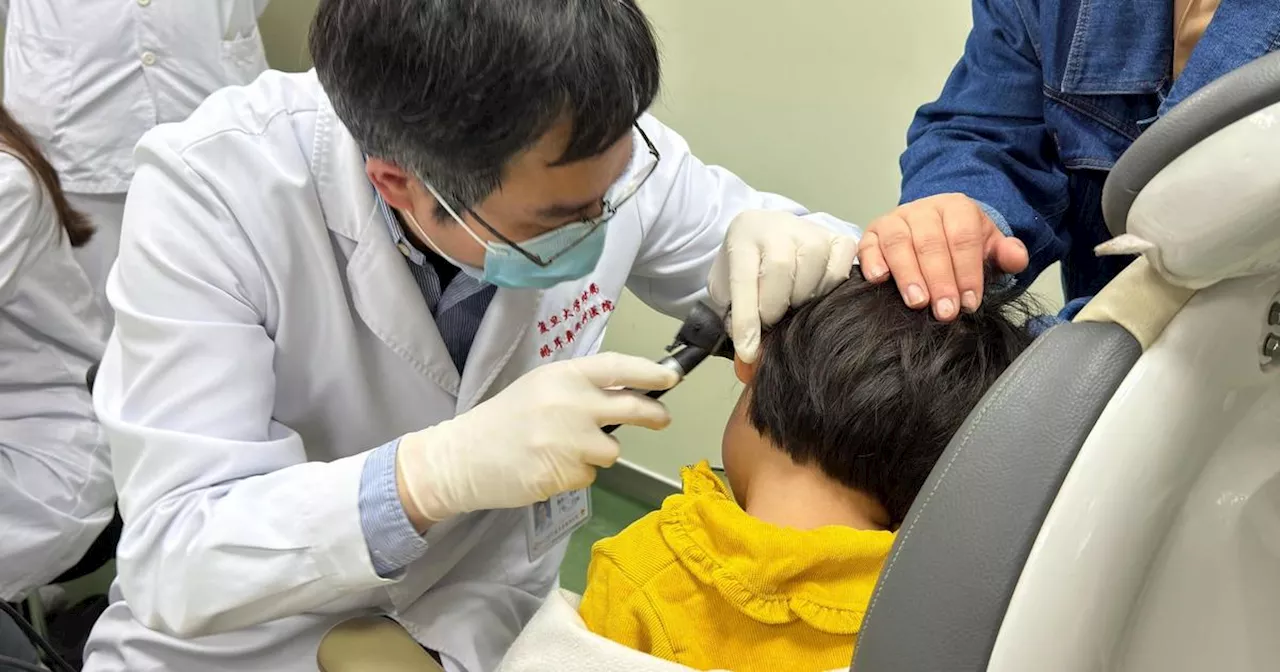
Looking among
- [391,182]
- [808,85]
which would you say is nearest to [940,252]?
[391,182]

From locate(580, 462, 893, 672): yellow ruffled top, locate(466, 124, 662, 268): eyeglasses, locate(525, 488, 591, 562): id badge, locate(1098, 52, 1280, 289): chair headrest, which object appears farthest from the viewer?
locate(525, 488, 591, 562): id badge

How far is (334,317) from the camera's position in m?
1.10

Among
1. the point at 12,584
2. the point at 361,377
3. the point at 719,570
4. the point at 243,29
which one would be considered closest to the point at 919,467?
the point at 719,570

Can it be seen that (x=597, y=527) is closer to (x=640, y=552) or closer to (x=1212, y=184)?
(x=640, y=552)

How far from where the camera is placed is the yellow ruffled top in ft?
2.60

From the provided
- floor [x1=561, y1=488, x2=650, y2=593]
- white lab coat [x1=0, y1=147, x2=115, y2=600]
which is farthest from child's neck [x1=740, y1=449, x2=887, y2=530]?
floor [x1=561, y1=488, x2=650, y2=593]

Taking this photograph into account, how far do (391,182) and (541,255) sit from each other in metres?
0.17

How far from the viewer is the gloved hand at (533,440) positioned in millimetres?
934

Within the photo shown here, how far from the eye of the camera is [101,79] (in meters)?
2.00

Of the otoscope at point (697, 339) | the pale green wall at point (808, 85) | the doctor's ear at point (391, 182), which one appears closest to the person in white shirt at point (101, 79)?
the pale green wall at point (808, 85)

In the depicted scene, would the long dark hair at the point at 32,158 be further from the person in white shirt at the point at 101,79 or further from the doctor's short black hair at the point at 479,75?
the doctor's short black hair at the point at 479,75

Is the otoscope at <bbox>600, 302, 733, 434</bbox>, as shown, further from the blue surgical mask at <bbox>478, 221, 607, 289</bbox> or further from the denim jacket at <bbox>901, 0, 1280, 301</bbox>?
the denim jacket at <bbox>901, 0, 1280, 301</bbox>

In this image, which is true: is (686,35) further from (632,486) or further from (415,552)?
(415,552)

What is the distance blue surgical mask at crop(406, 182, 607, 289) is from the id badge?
11.5 inches
